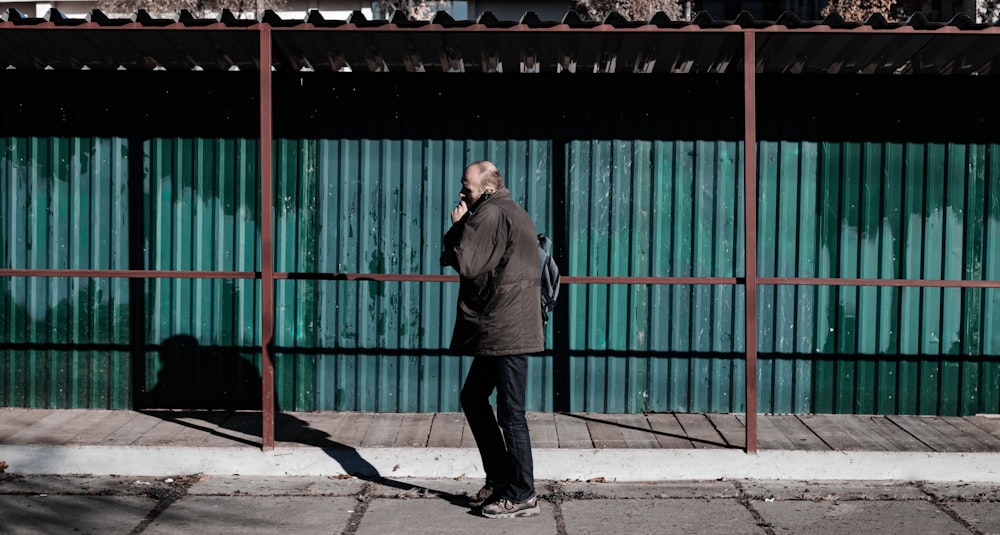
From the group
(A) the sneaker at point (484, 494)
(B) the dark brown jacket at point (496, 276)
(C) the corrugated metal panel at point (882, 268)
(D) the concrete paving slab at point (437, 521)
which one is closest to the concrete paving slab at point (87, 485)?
(D) the concrete paving slab at point (437, 521)

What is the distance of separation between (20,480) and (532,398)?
12.1 feet

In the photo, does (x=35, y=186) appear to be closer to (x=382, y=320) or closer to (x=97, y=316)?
(x=97, y=316)

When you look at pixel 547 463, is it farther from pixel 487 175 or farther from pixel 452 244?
pixel 487 175

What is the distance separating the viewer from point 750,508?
6.26 meters

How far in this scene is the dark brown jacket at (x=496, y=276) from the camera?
5.65 metres

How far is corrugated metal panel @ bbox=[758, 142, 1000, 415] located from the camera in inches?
325

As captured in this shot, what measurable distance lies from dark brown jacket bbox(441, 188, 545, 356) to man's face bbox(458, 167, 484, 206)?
0.06 metres

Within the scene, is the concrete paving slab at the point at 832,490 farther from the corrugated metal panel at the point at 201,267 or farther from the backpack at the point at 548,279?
the corrugated metal panel at the point at 201,267

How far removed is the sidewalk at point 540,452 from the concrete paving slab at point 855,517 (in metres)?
0.57

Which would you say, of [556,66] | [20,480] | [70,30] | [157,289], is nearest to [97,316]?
[157,289]

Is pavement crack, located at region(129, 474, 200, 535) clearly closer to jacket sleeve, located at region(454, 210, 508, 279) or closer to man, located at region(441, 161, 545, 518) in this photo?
man, located at region(441, 161, 545, 518)

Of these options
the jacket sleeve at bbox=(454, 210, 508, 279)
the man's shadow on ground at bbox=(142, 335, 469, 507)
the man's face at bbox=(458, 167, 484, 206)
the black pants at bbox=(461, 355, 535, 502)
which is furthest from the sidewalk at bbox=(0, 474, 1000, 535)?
the man's face at bbox=(458, 167, 484, 206)

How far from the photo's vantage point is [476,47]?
7.46 meters

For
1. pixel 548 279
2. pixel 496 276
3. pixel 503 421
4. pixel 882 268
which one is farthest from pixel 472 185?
pixel 882 268
